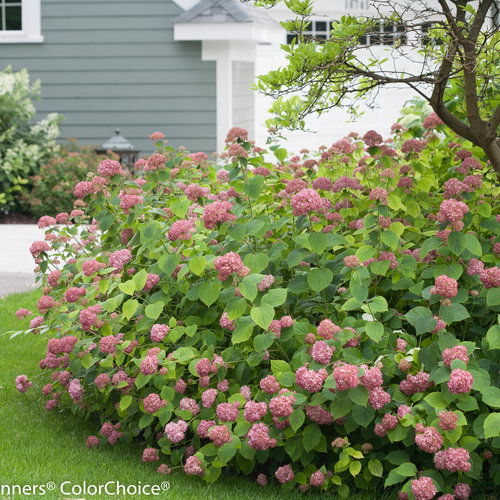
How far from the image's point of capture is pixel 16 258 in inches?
374

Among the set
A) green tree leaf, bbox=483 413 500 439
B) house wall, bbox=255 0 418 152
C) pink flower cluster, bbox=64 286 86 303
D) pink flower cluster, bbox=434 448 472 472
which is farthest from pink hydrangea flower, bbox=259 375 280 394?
house wall, bbox=255 0 418 152

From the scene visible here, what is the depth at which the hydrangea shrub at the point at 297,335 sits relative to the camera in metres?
3.11

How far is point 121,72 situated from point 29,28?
1.55 meters

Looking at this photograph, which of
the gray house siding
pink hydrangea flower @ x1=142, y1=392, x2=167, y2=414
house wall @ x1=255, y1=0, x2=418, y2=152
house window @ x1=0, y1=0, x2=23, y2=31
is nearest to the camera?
pink hydrangea flower @ x1=142, y1=392, x2=167, y2=414

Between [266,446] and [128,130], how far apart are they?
35.5 feet

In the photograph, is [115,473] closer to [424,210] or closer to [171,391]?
[171,391]

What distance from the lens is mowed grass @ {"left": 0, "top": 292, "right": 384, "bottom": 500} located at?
3355mm

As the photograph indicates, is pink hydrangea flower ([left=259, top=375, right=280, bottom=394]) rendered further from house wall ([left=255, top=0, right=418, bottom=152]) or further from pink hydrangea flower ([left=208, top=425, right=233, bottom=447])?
house wall ([left=255, top=0, right=418, bottom=152])

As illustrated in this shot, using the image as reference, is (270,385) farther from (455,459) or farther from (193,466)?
(455,459)

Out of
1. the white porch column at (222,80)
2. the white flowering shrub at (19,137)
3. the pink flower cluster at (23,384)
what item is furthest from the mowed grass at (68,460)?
the white porch column at (222,80)

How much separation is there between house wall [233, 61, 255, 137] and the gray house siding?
2.54ft

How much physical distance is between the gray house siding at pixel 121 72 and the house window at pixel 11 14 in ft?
1.37

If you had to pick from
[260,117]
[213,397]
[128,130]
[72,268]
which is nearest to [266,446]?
[213,397]

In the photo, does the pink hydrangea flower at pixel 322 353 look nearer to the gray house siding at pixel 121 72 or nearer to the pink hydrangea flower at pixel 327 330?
the pink hydrangea flower at pixel 327 330
